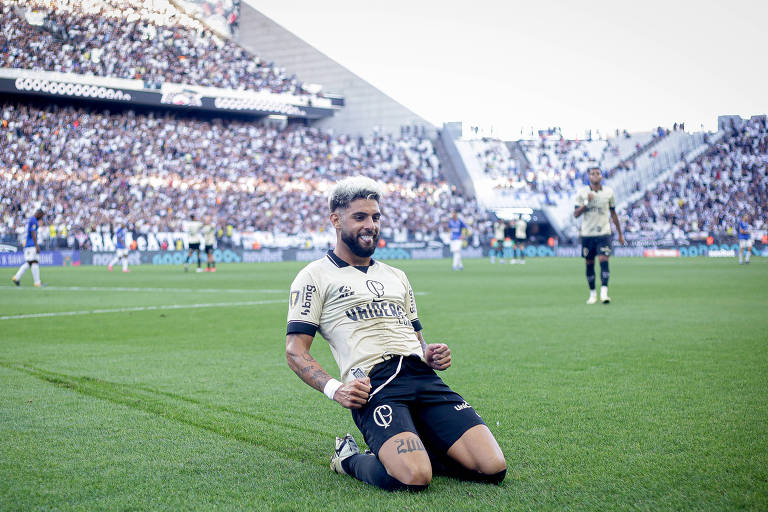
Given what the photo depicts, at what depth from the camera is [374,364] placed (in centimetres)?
391

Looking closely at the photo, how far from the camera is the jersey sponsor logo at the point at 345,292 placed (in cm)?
398

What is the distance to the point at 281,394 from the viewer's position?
18.5ft

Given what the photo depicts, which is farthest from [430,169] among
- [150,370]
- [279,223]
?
[150,370]

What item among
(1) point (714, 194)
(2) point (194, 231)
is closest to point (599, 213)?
(2) point (194, 231)

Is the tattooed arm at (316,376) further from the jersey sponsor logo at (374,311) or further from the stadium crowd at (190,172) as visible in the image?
the stadium crowd at (190,172)

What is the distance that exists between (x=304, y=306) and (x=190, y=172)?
138ft

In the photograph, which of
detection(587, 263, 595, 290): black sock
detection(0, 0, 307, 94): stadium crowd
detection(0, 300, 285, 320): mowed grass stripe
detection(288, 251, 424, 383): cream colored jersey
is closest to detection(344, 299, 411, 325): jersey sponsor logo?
detection(288, 251, 424, 383): cream colored jersey

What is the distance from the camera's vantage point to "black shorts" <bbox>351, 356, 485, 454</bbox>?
3.63 metres

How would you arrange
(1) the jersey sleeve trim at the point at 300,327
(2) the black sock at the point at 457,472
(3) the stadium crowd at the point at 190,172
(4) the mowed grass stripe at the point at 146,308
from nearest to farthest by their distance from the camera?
(2) the black sock at the point at 457,472, (1) the jersey sleeve trim at the point at 300,327, (4) the mowed grass stripe at the point at 146,308, (3) the stadium crowd at the point at 190,172

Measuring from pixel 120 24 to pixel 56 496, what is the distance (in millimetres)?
51880

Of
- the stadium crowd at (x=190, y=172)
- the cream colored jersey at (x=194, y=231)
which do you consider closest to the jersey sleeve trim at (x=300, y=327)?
the cream colored jersey at (x=194, y=231)

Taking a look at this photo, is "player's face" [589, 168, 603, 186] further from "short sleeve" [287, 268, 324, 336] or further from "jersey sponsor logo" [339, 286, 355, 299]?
"short sleeve" [287, 268, 324, 336]

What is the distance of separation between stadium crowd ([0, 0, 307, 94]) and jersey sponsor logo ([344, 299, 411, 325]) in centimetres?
4510

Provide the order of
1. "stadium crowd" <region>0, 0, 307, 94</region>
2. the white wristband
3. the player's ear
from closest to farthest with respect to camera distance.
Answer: the white wristband → the player's ear → "stadium crowd" <region>0, 0, 307, 94</region>
